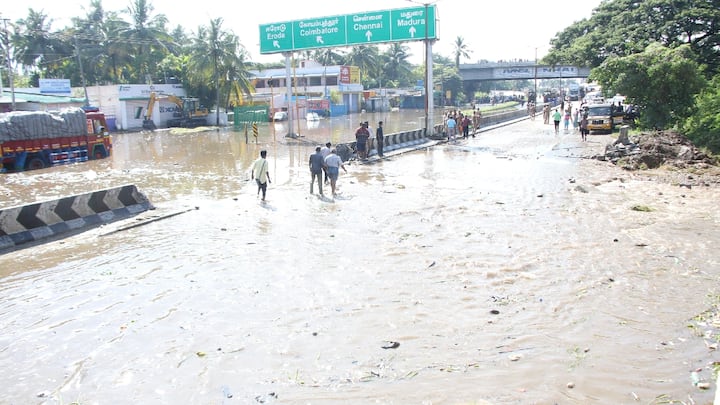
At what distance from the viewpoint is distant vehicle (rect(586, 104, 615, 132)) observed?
103 ft

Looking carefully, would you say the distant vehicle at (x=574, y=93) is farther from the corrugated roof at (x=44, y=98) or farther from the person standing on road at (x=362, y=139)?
the person standing on road at (x=362, y=139)

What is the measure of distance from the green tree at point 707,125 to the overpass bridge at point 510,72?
61.4m

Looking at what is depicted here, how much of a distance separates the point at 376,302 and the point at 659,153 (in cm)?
1526

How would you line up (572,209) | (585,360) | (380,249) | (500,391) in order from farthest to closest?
(572,209) → (380,249) → (585,360) → (500,391)

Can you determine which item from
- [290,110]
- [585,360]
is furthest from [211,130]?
[585,360]

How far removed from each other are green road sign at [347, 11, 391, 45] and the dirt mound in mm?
13781

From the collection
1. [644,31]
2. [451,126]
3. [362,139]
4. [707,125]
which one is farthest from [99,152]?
[644,31]

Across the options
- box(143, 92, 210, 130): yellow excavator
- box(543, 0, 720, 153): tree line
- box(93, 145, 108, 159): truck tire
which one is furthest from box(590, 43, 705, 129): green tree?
box(143, 92, 210, 130): yellow excavator

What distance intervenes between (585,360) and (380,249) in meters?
4.90

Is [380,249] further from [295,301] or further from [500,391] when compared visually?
[500,391]

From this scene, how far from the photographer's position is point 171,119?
51.0m

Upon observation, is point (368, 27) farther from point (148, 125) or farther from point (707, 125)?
point (148, 125)

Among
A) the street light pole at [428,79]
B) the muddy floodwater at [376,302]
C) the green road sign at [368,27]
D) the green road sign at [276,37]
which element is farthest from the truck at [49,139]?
the street light pole at [428,79]

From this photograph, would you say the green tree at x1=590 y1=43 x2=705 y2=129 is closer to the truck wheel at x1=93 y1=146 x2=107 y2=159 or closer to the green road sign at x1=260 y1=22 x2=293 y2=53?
the green road sign at x1=260 y1=22 x2=293 y2=53
